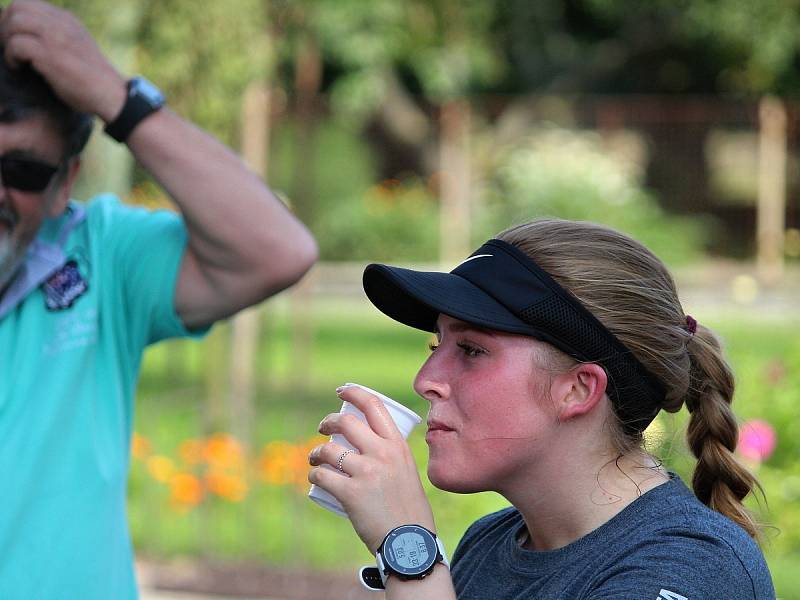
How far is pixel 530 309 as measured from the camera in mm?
1710

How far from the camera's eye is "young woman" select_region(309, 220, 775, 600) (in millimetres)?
1666

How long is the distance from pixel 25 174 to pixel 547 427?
116 cm

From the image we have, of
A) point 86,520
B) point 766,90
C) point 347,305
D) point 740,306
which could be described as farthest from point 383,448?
point 766,90

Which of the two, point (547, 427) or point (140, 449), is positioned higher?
point (547, 427)

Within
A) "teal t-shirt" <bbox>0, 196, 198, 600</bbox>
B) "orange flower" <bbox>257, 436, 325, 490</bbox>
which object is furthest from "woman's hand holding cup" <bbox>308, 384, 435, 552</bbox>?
"orange flower" <bbox>257, 436, 325, 490</bbox>

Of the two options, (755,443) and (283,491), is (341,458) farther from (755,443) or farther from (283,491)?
(283,491)

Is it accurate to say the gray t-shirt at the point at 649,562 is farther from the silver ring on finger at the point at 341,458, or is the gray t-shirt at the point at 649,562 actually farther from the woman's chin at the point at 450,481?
the silver ring on finger at the point at 341,458

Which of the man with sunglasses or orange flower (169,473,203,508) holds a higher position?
the man with sunglasses

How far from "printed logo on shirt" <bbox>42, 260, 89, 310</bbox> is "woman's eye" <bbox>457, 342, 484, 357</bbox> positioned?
0.96 metres

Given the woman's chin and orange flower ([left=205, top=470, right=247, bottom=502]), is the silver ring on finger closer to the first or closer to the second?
the woman's chin

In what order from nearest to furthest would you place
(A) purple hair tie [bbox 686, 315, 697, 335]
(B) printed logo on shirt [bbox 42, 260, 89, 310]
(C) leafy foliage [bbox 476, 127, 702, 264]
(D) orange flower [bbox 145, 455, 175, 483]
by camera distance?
(A) purple hair tie [bbox 686, 315, 697, 335], (B) printed logo on shirt [bbox 42, 260, 89, 310], (D) orange flower [bbox 145, 455, 175, 483], (C) leafy foliage [bbox 476, 127, 702, 264]

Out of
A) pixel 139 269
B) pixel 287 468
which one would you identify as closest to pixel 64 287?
pixel 139 269

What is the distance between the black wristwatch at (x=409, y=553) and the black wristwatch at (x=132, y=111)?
1.21 meters

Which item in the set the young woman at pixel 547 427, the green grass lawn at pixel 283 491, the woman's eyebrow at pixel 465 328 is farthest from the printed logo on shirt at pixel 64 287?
the green grass lawn at pixel 283 491
